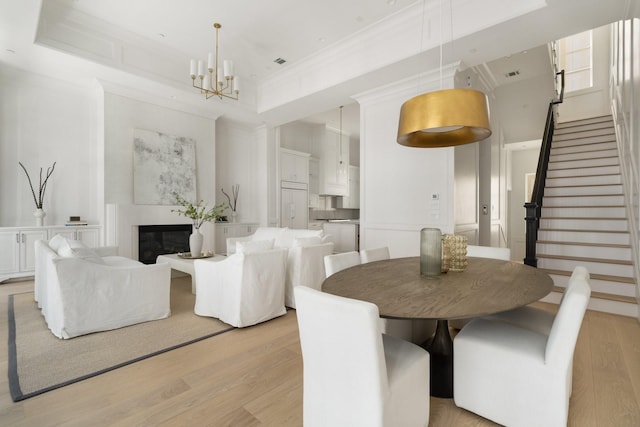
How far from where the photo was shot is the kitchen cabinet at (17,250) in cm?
429

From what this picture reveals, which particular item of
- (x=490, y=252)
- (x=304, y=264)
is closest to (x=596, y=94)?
(x=490, y=252)

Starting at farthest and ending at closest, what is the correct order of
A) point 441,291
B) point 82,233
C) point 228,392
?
point 82,233
point 228,392
point 441,291

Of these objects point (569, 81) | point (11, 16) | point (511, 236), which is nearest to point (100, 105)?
point (11, 16)

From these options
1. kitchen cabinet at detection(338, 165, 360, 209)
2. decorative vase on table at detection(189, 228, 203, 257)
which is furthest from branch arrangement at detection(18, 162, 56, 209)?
kitchen cabinet at detection(338, 165, 360, 209)

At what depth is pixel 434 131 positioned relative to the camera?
2.39m

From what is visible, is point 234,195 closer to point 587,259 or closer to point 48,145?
point 48,145

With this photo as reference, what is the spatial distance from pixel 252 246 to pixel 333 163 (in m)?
6.14

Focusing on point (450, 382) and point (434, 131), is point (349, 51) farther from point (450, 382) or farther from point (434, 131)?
point (450, 382)

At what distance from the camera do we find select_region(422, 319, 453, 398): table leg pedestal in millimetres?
1862

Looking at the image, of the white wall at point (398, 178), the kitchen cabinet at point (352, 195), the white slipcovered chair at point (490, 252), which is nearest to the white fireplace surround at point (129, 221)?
the white wall at point (398, 178)

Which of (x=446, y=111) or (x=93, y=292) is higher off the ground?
(x=446, y=111)

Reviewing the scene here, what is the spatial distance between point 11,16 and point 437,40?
16.0 feet

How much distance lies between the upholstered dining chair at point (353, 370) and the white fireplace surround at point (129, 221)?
482 cm

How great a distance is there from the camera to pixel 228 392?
1.89 m
